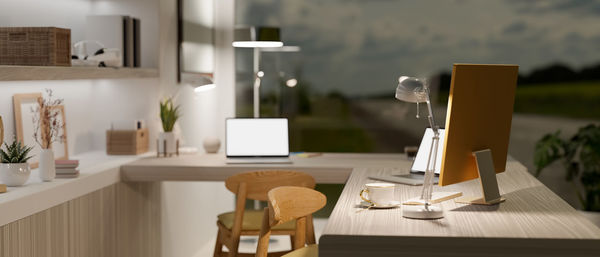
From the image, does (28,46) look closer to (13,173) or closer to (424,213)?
(13,173)

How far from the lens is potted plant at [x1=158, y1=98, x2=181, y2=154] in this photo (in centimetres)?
432

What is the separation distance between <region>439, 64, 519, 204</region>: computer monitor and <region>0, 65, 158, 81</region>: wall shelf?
1.54 m

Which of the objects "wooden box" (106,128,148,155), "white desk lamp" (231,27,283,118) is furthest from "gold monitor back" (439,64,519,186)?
"white desk lamp" (231,27,283,118)

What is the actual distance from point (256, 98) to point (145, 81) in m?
1.10

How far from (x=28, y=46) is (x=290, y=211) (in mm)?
A: 1235

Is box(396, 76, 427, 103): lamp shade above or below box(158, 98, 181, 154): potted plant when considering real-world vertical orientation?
above

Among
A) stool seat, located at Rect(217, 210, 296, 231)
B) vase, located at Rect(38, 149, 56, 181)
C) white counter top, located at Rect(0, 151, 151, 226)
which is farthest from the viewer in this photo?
stool seat, located at Rect(217, 210, 296, 231)

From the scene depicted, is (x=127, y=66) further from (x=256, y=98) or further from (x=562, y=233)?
(x=562, y=233)

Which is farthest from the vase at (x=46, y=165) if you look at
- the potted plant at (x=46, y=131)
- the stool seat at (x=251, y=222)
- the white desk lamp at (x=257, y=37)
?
the white desk lamp at (x=257, y=37)

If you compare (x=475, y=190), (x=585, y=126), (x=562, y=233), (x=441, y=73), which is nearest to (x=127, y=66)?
(x=475, y=190)

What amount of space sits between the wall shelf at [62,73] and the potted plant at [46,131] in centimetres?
19

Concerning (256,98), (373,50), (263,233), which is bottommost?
(263,233)

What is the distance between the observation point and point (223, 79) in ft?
20.2

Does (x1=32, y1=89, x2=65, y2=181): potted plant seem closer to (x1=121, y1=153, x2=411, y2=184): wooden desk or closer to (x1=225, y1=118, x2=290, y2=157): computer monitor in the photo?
(x1=121, y1=153, x2=411, y2=184): wooden desk
